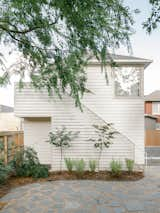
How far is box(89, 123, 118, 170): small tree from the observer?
8125 millimetres

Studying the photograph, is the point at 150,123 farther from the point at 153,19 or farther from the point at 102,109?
the point at 153,19

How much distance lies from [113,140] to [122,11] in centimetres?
502

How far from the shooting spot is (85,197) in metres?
5.17

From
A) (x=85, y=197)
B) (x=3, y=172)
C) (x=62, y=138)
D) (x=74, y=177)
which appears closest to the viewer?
(x=85, y=197)

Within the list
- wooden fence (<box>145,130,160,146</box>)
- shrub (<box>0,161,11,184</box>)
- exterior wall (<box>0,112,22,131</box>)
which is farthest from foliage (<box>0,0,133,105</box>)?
exterior wall (<box>0,112,22,131</box>)

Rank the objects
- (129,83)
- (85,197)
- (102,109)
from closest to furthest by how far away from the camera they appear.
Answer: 1. (85,197)
2. (102,109)
3. (129,83)

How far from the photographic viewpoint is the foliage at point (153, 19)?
315 centimetres

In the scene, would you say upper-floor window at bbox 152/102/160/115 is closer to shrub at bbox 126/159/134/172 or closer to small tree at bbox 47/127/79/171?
shrub at bbox 126/159/134/172

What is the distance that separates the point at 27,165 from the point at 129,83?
4.99 meters

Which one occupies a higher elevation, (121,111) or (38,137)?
(121,111)

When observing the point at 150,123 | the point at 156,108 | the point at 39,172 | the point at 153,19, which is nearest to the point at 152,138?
the point at 150,123

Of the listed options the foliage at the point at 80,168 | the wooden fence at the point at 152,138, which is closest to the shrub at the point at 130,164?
the foliage at the point at 80,168

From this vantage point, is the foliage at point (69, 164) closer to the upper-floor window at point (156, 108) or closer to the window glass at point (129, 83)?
the window glass at point (129, 83)

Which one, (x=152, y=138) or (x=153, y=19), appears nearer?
(x=153, y=19)
